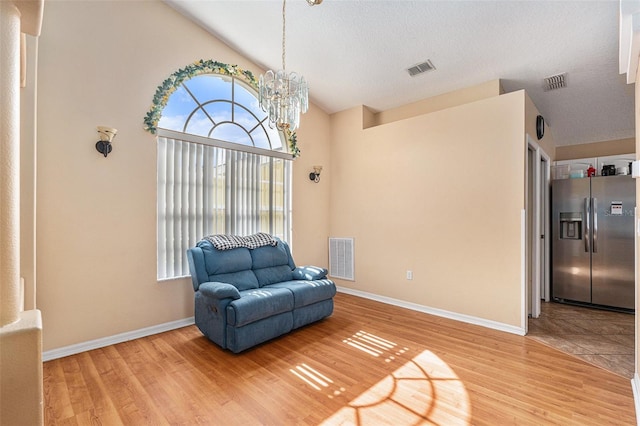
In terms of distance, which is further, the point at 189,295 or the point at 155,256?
the point at 189,295

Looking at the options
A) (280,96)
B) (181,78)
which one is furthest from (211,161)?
(280,96)

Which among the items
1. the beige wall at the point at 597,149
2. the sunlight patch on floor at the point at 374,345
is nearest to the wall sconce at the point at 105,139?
the sunlight patch on floor at the point at 374,345

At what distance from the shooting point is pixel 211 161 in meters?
3.73

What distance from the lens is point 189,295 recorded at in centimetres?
358

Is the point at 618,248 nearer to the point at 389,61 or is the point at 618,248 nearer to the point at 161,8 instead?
the point at 389,61

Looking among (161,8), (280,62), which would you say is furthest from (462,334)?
(161,8)

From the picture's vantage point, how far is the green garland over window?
3.27 m

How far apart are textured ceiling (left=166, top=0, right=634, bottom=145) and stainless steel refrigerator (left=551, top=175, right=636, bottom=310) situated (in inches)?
40.7

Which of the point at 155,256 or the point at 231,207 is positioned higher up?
the point at 231,207

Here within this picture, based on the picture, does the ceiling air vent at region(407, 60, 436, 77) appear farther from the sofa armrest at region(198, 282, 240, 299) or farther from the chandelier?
the sofa armrest at region(198, 282, 240, 299)

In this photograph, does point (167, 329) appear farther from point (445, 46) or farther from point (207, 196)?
point (445, 46)

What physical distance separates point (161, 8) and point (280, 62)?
4.84 ft

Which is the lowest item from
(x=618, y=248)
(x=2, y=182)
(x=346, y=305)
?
(x=346, y=305)

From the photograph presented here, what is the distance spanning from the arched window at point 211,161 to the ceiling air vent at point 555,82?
11.2 feet
